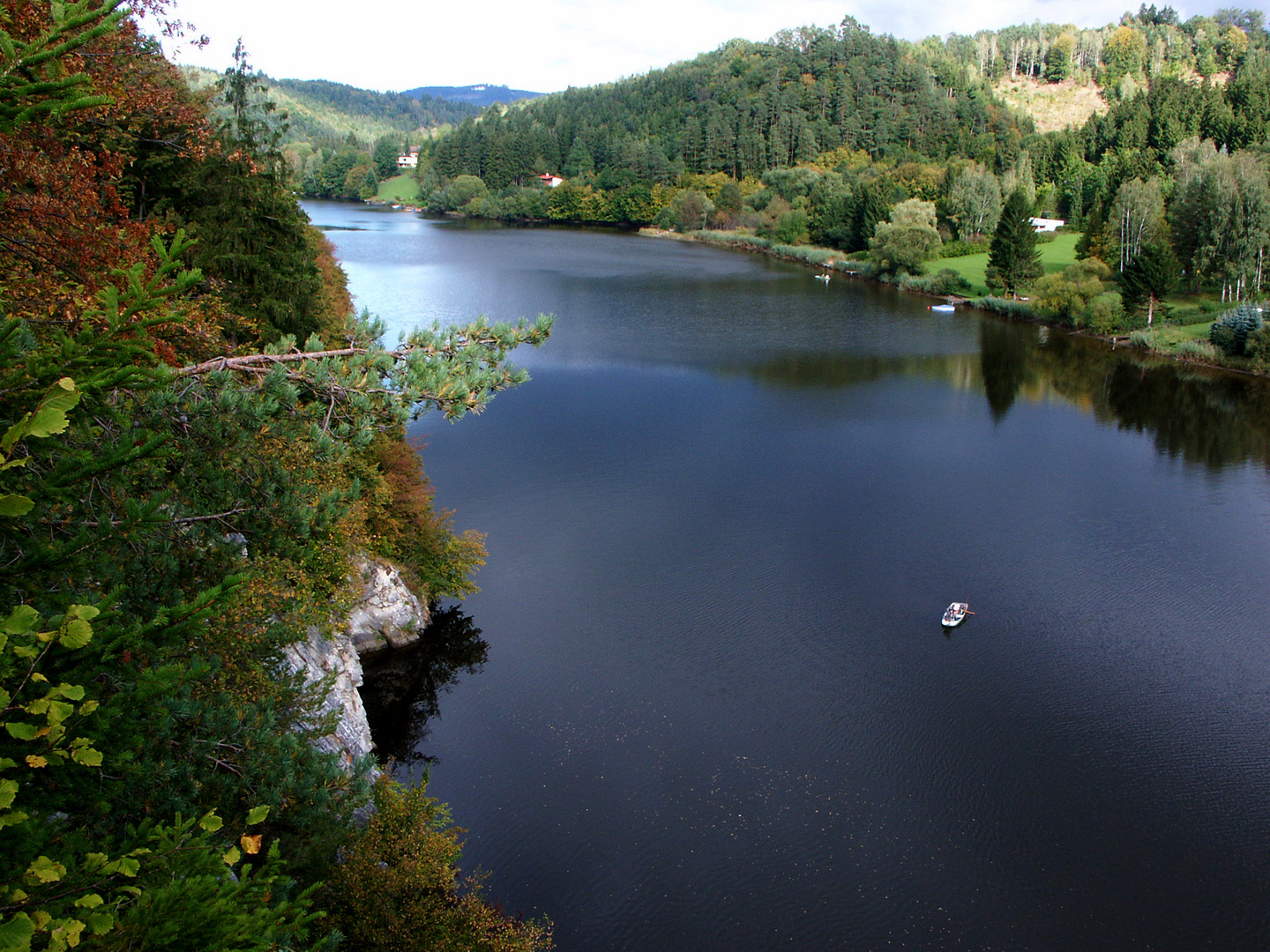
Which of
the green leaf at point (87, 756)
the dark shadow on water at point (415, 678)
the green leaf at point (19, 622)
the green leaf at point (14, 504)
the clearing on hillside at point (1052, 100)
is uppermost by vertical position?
the clearing on hillside at point (1052, 100)

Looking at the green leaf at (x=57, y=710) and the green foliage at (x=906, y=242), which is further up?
the green foliage at (x=906, y=242)

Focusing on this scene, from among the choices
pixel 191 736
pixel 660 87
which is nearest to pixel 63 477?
pixel 191 736

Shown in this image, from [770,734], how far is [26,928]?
49.0 feet

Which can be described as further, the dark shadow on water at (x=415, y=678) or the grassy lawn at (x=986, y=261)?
the grassy lawn at (x=986, y=261)

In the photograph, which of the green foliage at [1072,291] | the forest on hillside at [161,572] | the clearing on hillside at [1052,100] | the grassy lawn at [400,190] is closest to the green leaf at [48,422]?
the forest on hillside at [161,572]

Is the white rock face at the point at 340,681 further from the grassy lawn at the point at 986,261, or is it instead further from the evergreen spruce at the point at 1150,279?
the grassy lawn at the point at 986,261

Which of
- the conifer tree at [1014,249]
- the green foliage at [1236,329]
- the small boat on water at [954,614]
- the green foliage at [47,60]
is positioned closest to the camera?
the green foliage at [47,60]

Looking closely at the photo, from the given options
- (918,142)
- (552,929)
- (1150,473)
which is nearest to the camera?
(552,929)

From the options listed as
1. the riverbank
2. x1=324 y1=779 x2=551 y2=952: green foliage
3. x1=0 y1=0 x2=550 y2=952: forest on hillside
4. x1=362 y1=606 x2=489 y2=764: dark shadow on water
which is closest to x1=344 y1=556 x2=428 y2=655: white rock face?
x1=362 y1=606 x2=489 y2=764: dark shadow on water

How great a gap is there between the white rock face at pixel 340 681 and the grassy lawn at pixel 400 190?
121884 mm

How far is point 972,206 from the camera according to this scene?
73.6 metres

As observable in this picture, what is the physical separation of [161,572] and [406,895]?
216 inches

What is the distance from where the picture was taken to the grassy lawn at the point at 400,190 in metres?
131

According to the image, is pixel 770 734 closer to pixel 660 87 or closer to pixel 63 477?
pixel 63 477
